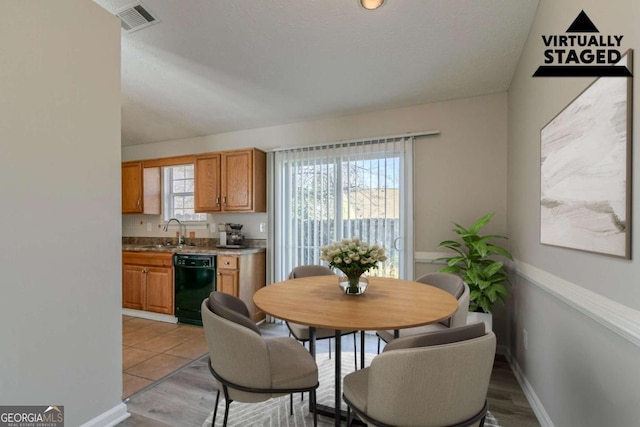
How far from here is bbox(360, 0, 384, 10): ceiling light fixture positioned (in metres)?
1.91

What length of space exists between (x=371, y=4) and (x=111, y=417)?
320 cm

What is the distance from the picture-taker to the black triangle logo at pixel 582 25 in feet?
4.30

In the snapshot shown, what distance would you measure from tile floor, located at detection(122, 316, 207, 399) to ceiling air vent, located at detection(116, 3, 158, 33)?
111 inches

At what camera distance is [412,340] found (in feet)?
3.97

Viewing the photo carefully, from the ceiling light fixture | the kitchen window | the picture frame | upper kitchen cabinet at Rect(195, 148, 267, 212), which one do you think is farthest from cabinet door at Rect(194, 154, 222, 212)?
the picture frame

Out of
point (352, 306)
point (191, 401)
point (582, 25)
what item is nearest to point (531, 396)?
point (352, 306)

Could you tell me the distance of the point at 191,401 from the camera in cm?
208

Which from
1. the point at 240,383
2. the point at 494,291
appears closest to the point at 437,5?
the point at 494,291

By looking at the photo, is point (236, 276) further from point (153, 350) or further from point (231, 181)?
point (231, 181)

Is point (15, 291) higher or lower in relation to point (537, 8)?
lower

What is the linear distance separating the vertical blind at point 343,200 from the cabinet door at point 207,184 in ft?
2.67

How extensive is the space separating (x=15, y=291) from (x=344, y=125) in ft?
10.5

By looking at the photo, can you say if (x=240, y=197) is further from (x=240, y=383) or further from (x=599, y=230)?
(x=599, y=230)

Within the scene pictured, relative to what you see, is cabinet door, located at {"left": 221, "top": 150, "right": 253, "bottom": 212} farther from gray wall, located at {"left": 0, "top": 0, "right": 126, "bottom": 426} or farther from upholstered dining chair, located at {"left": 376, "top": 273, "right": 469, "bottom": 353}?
upholstered dining chair, located at {"left": 376, "top": 273, "right": 469, "bottom": 353}
